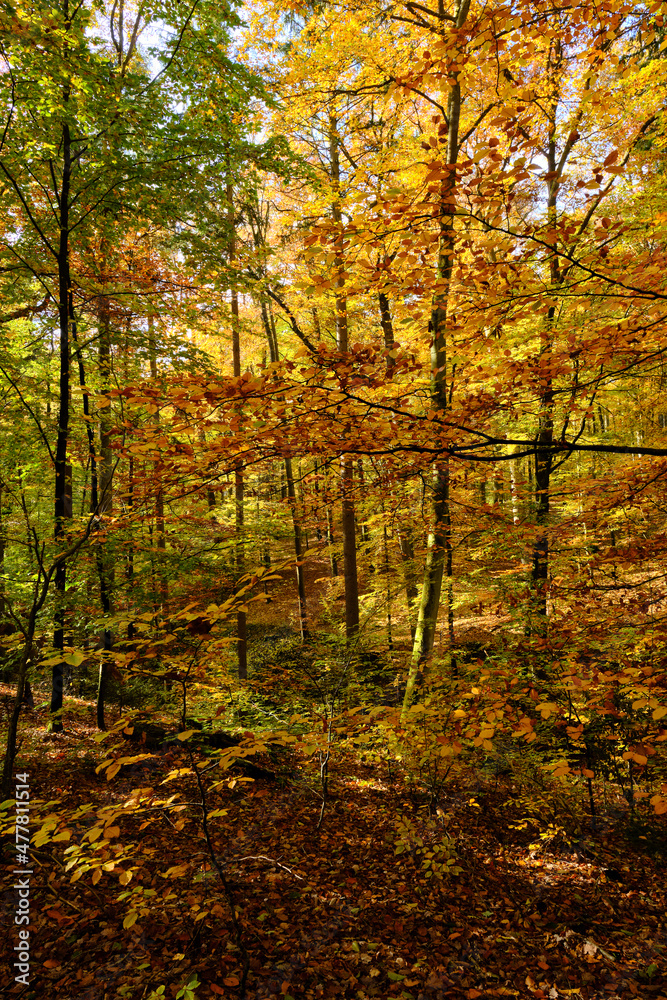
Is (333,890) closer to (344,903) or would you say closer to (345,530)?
(344,903)

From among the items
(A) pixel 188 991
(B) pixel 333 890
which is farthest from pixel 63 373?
(B) pixel 333 890

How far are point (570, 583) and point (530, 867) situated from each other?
4070 millimetres

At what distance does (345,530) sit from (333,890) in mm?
7159

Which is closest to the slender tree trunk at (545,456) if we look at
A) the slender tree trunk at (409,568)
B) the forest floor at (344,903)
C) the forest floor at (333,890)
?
the forest floor at (333,890)

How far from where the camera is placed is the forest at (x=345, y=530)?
9.93 feet

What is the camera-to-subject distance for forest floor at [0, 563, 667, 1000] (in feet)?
10.5

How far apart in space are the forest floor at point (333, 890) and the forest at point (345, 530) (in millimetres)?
36

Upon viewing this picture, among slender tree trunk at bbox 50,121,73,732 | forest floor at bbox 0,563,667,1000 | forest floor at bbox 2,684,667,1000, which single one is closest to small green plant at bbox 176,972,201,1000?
forest floor at bbox 0,563,667,1000

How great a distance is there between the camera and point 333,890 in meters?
Result: 4.20

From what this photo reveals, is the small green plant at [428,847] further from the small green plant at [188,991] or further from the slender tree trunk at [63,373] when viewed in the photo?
the slender tree trunk at [63,373]

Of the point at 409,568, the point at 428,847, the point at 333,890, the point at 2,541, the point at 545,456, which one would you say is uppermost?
the point at 545,456

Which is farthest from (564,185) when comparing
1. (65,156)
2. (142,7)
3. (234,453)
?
(234,453)

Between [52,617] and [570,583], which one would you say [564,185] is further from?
[52,617]

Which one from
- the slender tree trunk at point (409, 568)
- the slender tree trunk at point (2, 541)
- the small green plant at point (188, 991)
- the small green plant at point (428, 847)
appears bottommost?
the small green plant at point (428, 847)
